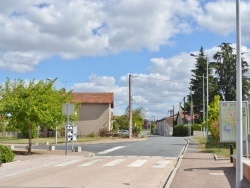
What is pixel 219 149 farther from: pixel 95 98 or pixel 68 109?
pixel 95 98

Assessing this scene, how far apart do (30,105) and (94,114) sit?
137 feet

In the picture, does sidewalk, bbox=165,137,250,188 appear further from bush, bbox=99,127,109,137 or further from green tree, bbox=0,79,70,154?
bush, bbox=99,127,109,137

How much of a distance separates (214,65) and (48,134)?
3139 cm

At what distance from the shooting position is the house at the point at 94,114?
6725cm

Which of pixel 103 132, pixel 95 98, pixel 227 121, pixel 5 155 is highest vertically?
pixel 95 98

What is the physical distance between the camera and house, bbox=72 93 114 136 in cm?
6725

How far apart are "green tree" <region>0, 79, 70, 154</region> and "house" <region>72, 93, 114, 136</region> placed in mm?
38656

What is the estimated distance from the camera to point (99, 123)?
6738 centimetres

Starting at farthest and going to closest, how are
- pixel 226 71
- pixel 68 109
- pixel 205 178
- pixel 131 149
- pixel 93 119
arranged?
pixel 226 71 < pixel 93 119 < pixel 131 149 < pixel 68 109 < pixel 205 178

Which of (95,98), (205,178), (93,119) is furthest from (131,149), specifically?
(95,98)

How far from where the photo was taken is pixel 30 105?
86.7ft

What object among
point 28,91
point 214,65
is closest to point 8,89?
point 28,91

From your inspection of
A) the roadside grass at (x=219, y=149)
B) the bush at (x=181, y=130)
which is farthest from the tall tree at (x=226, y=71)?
the roadside grass at (x=219, y=149)

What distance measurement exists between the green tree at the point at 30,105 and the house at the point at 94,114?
127 ft
